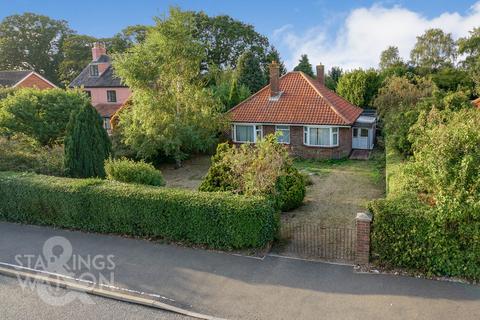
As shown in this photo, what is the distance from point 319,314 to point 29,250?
8495 mm

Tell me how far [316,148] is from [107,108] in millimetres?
22350

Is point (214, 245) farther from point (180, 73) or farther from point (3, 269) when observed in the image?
point (180, 73)

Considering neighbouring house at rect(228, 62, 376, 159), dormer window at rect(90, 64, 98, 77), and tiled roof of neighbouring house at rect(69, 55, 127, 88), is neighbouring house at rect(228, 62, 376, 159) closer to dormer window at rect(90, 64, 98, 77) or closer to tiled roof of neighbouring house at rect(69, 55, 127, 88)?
tiled roof of neighbouring house at rect(69, 55, 127, 88)

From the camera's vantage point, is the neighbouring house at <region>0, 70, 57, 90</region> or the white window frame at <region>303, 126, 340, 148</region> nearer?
the white window frame at <region>303, 126, 340, 148</region>

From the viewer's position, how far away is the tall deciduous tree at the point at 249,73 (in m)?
40.2

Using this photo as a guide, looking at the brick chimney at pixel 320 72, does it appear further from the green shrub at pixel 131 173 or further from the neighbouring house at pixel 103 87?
the green shrub at pixel 131 173

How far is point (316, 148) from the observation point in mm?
25344

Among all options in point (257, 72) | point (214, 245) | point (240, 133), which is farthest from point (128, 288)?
point (257, 72)

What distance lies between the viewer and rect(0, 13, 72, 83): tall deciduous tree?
182 ft

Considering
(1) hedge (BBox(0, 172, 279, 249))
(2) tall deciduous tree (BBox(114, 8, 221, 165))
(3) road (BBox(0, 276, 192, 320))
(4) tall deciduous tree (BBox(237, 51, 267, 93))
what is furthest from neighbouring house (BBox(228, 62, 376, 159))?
(3) road (BBox(0, 276, 192, 320))

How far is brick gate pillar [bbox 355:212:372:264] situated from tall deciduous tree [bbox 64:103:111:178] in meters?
12.2

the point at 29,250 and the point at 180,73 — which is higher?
the point at 180,73

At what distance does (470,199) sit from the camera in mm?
8984

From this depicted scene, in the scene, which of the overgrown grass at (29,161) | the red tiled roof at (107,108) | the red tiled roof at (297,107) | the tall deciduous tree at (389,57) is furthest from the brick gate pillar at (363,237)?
the tall deciduous tree at (389,57)
